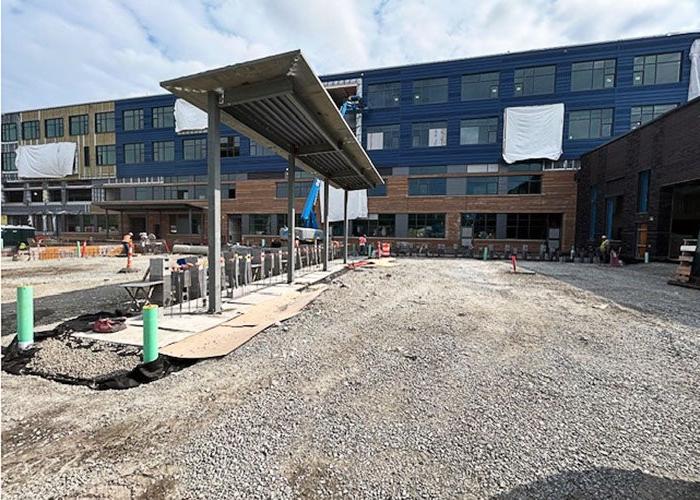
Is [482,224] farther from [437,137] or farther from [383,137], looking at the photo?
[383,137]

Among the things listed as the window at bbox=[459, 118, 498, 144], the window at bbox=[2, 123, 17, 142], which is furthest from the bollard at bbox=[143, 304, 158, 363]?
the window at bbox=[2, 123, 17, 142]

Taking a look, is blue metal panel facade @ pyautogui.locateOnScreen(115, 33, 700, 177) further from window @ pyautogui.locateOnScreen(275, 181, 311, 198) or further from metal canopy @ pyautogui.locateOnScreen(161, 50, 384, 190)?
metal canopy @ pyautogui.locateOnScreen(161, 50, 384, 190)

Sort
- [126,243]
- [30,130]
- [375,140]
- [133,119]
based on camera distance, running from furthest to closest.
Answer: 1. [30,130]
2. [133,119]
3. [375,140]
4. [126,243]

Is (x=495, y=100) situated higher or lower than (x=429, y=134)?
higher

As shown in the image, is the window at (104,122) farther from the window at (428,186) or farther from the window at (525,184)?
the window at (525,184)

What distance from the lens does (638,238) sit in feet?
64.5

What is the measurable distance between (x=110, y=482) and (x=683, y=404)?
5.80 metres

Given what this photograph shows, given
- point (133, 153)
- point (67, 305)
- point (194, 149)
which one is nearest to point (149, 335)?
point (67, 305)

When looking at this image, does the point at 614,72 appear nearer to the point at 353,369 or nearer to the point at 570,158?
the point at 570,158

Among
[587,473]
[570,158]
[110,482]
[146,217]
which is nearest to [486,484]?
[587,473]

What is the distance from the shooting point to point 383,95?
31.8 metres

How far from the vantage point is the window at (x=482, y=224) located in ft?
94.8

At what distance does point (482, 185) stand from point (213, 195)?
2678cm

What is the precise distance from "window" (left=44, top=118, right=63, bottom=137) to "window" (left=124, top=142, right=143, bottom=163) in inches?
485
